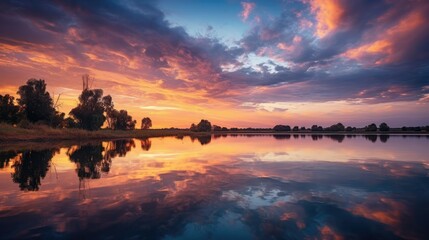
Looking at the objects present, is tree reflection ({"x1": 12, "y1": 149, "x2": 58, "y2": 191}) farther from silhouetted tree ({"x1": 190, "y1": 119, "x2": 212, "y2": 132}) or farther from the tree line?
silhouetted tree ({"x1": 190, "y1": 119, "x2": 212, "y2": 132})

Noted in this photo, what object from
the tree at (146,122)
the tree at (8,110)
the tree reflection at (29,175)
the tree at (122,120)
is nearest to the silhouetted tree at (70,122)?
the tree at (122,120)

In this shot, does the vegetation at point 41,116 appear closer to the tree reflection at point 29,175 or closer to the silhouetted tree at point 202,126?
the tree reflection at point 29,175

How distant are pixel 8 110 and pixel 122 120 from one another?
56.3m

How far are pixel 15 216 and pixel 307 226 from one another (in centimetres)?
906

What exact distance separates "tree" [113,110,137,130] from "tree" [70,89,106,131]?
2655cm

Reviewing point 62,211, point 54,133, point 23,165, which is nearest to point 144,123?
point 54,133

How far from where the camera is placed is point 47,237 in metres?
6.64

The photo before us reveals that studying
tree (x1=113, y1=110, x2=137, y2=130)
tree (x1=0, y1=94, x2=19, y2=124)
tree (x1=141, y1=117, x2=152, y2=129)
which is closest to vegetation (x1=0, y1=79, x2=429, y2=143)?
tree (x1=0, y1=94, x2=19, y2=124)

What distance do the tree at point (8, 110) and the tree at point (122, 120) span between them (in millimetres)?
49780

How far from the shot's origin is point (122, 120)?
374 ft

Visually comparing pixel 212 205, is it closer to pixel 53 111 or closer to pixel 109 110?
pixel 53 111

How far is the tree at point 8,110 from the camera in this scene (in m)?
57.2

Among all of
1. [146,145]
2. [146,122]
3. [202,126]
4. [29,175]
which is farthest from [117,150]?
[202,126]

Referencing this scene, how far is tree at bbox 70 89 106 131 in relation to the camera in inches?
3120
